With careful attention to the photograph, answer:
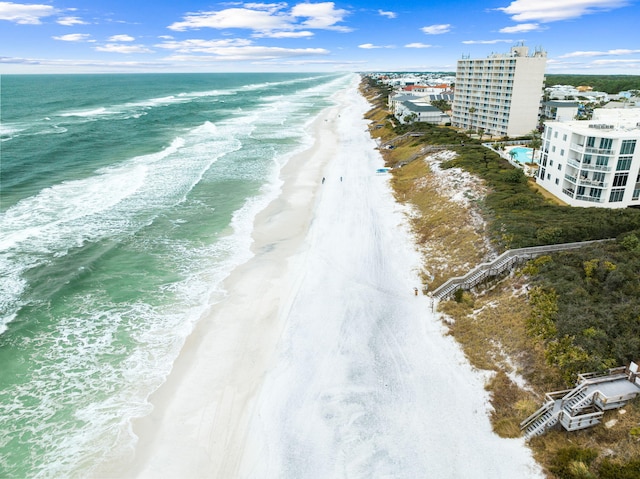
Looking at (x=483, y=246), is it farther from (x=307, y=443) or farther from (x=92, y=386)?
(x=92, y=386)

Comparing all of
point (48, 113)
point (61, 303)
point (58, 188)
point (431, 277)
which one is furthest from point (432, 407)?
point (48, 113)

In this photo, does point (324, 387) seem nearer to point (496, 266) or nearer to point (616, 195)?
point (496, 266)

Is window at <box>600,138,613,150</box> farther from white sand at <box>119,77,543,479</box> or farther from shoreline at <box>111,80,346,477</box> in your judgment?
shoreline at <box>111,80,346,477</box>

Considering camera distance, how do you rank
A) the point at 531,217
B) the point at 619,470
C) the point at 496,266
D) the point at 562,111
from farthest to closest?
the point at 562,111
the point at 531,217
the point at 496,266
the point at 619,470

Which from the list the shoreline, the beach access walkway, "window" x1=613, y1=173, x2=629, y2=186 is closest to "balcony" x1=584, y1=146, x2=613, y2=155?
"window" x1=613, y1=173, x2=629, y2=186

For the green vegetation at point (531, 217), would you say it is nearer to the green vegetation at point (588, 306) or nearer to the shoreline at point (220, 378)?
the green vegetation at point (588, 306)

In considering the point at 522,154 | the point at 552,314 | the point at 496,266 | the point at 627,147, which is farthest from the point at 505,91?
the point at 552,314
